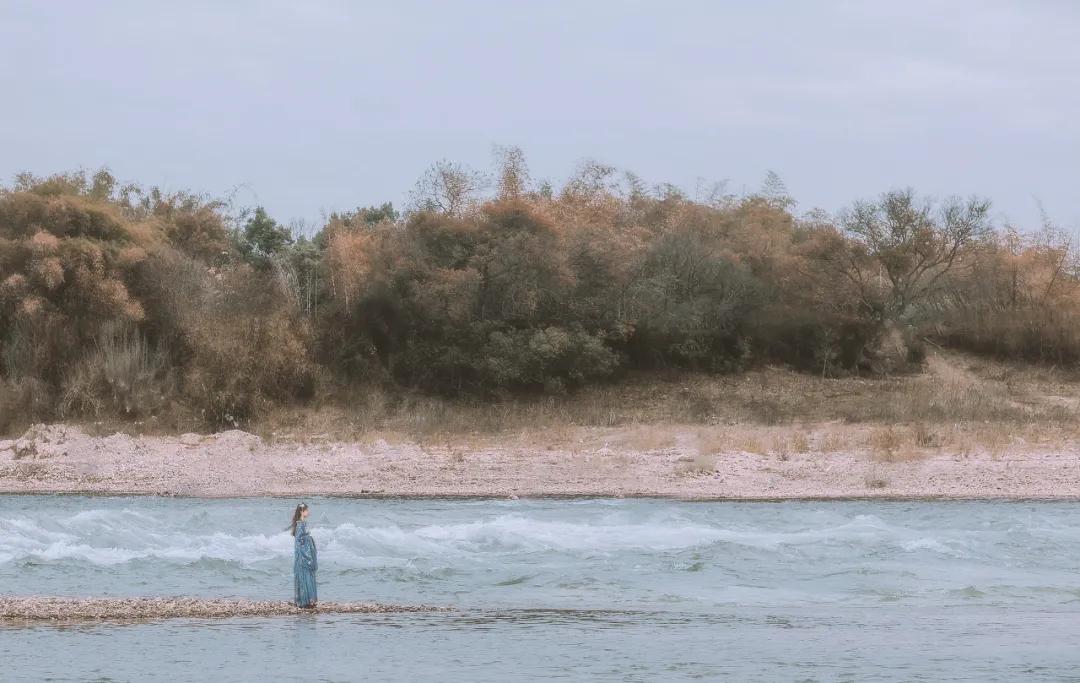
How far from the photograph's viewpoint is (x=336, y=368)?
4575 centimetres

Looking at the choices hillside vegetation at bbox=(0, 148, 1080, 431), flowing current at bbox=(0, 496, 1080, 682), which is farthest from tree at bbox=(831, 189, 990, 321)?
flowing current at bbox=(0, 496, 1080, 682)

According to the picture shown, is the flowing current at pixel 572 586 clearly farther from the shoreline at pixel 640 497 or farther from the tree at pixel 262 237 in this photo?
the tree at pixel 262 237

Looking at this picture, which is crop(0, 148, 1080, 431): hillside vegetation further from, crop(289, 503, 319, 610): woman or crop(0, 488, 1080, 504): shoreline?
crop(289, 503, 319, 610): woman

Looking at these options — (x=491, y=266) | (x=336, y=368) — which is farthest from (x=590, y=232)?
(x=336, y=368)

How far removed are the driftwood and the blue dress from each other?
0.18 meters

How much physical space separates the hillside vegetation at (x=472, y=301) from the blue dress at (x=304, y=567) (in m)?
22.3

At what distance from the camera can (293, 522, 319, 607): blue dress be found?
19.9 m

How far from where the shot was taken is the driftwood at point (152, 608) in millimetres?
19359

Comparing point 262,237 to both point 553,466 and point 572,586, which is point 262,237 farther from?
point 572,586

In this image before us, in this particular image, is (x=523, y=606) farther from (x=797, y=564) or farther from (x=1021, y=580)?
(x=1021, y=580)

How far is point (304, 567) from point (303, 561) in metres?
0.10

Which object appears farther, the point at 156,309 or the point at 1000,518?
Result: the point at 156,309

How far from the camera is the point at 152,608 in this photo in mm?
20016

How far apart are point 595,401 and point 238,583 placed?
72.8ft
